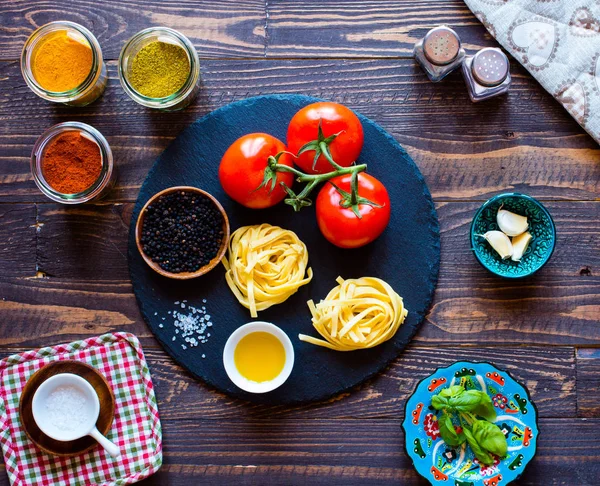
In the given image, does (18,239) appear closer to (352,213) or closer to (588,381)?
(352,213)

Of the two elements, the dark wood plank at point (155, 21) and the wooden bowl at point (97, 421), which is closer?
the wooden bowl at point (97, 421)

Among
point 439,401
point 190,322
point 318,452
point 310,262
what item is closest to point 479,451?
point 439,401

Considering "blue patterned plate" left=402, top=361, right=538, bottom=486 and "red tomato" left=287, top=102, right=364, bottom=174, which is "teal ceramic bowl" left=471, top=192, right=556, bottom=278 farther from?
"red tomato" left=287, top=102, right=364, bottom=174

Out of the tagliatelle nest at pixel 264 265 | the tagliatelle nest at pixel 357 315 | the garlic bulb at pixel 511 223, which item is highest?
the garlic bulb at pixel 511 223

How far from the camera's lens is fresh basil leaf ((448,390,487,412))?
4.87ft

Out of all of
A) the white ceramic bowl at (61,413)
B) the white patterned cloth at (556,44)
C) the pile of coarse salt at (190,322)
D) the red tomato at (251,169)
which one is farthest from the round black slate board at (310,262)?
the white patterned cloth at (556,44)

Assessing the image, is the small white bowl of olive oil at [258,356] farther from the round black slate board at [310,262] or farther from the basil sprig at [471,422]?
the basil sprig at [471,422]

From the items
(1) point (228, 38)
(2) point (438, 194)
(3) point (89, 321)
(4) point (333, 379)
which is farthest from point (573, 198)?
(3) point (89, 321)

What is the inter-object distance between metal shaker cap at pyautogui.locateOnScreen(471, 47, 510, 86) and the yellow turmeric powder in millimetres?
942

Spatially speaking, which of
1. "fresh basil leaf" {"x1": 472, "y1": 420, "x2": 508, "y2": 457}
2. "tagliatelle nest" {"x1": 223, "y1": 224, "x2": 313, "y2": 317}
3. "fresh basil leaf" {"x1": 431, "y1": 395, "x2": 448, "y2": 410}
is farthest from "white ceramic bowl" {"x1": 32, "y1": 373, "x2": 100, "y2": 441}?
"fresh basil leaf" {"x1": 472, "y1": 420, "x2": 508, "y2": 457}

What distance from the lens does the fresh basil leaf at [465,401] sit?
1483mm

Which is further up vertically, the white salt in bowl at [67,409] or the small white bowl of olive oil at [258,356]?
the small white bowl of olive oil at [258,356]

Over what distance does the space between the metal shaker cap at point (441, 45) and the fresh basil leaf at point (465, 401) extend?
31.5 inches

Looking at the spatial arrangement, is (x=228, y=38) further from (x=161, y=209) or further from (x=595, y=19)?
(x=595, y=19)
